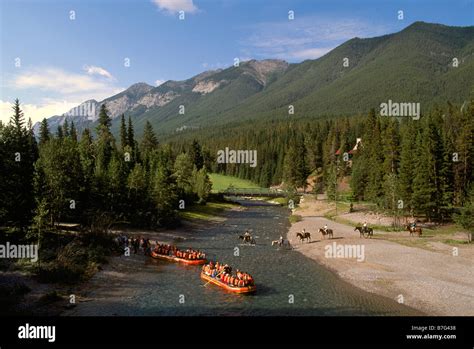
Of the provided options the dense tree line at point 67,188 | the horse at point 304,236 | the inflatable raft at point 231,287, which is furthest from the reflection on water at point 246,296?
the dense tree line at point 67,188

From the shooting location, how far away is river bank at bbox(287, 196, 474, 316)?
3193 centimetres

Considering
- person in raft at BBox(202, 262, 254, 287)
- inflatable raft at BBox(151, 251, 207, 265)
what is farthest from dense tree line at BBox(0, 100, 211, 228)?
person in raft at BBox(202, 262, 254, 287)

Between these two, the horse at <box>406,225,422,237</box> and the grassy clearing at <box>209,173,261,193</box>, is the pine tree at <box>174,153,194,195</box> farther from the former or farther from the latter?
the grassy clearing at <box>209,173,261,193</box>

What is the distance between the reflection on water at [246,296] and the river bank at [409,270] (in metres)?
1.77

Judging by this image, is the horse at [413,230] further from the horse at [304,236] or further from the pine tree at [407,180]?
the horse at [304,236]

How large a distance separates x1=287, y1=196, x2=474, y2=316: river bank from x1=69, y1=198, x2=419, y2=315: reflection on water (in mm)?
1767

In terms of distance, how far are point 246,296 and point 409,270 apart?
57.0 ft

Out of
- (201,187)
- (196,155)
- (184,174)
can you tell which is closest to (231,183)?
(196,155)

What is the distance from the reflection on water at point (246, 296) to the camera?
30.8 m

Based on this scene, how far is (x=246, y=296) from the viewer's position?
3466cm

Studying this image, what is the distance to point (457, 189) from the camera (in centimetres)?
7538
